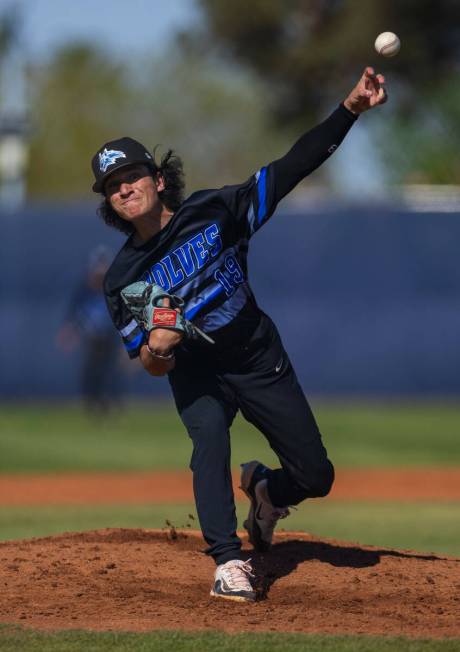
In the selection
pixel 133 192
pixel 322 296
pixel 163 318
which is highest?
pixel 322 296

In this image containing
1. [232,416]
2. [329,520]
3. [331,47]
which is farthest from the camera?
A: [331,47]

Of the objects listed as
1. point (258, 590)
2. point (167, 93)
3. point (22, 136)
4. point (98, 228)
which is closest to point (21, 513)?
point (258, 590)

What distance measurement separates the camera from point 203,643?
4.66m

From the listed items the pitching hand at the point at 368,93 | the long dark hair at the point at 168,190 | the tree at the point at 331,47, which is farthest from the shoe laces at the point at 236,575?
the tree at the point at 331,47

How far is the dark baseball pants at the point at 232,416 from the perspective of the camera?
17.6 feet

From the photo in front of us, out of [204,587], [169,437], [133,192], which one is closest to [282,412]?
[204,587]

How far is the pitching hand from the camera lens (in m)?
5.23

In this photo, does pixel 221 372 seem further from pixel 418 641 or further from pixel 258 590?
pixel 418 641

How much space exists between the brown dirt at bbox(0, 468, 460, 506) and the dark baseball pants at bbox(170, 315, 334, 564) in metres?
4.94

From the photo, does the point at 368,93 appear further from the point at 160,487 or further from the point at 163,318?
the point at 160,487

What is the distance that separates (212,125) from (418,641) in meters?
51.6

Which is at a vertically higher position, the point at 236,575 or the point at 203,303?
the point at 203,303

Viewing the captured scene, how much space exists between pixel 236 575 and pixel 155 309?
110cm

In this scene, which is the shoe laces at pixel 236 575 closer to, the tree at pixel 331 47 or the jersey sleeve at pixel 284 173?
the jersey sleeve at pixel 284 173
